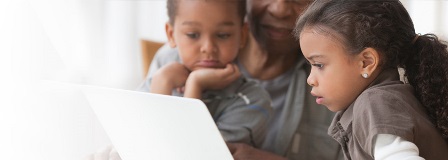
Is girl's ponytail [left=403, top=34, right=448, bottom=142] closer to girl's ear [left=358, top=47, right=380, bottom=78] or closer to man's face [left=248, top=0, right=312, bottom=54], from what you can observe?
girl's ear [left=358, top=47, right=380, bottom=78]

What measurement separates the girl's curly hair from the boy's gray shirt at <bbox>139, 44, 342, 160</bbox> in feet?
1.89

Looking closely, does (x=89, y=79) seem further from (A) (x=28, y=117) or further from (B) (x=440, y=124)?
(B) (x=440, y=124)

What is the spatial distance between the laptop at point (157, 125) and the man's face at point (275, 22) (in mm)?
634

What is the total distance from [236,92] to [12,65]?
0.56m

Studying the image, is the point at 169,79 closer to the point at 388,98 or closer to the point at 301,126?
the point at 301,126

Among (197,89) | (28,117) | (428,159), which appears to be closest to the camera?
(428,159)

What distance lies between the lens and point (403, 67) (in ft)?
3.63

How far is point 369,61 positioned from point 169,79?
70cm

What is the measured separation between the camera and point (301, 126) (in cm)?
169

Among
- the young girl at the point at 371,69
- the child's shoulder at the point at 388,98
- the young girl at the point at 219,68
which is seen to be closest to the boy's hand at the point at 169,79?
the young girl at the point at 219,68

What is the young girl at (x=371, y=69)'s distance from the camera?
39.2 inches

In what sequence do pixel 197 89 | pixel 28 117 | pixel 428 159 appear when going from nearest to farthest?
pixel 428 159 → pixel 28 117 → pixel 197 89

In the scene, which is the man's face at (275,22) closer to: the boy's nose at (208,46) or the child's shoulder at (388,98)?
the boy's nose at (208,46)

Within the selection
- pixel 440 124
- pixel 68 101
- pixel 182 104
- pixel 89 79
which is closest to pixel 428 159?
pixel 440 124
